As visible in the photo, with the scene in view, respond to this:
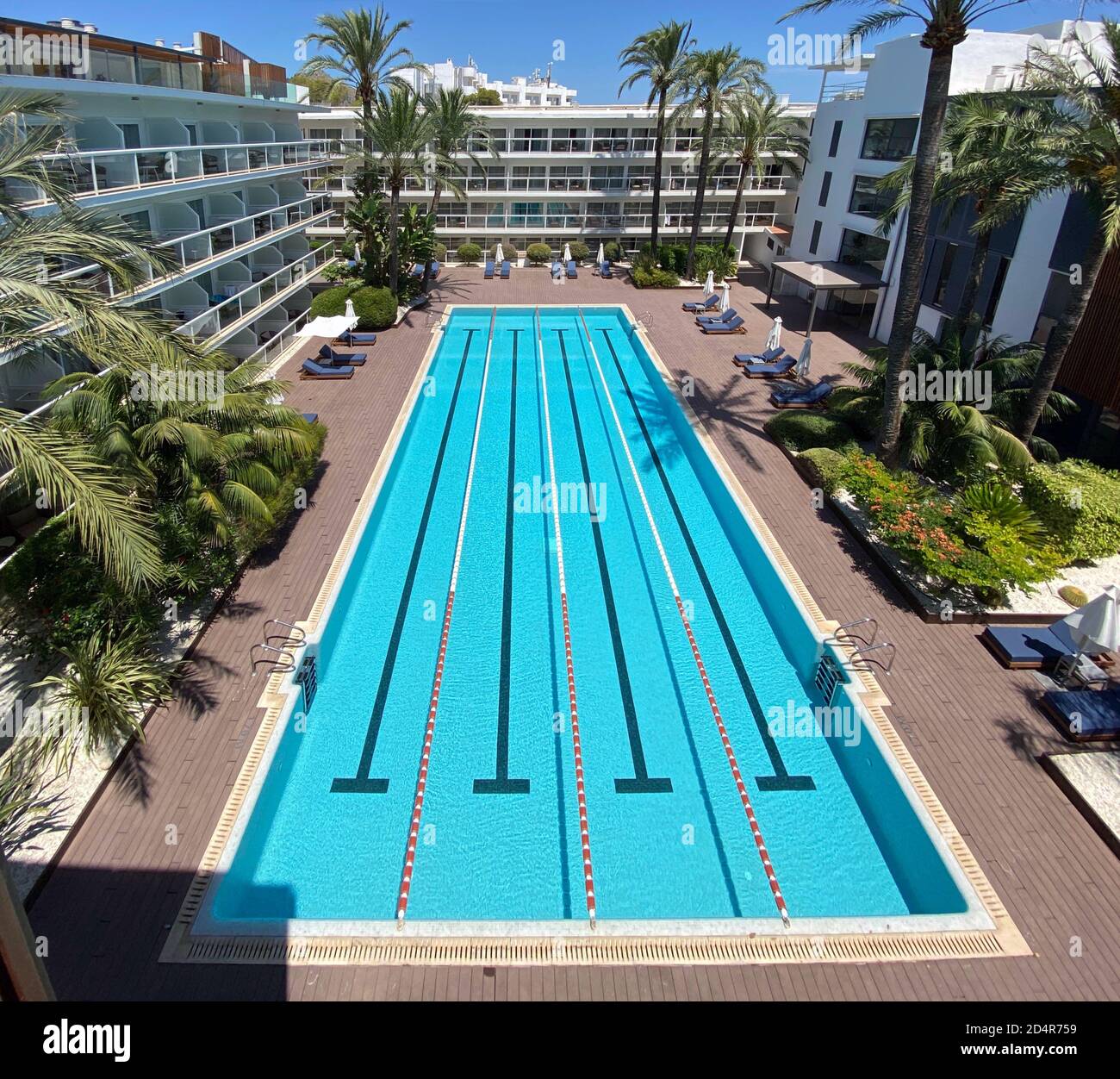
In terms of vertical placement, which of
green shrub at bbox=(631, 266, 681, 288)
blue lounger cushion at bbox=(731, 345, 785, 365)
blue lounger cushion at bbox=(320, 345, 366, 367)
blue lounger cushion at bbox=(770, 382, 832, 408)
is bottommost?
blue lounger cushion at bbox=(320, 345, 366, 367)

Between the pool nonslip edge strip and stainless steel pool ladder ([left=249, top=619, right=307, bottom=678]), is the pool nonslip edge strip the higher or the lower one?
the lower one

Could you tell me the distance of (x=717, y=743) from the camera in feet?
33.2

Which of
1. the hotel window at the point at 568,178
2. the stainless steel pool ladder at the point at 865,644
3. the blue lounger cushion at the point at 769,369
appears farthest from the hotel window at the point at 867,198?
the stainless steel pool ladder at the point at 865,644

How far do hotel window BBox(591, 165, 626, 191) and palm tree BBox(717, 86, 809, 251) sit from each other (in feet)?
16.3

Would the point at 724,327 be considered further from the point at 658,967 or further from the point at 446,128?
the point at 658,967

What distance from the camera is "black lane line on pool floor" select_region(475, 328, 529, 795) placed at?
30.7 feet

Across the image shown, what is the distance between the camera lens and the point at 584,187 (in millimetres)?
36906

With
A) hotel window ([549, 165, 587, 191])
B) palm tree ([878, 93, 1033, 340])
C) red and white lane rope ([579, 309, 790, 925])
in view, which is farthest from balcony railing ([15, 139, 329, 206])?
palm tree ([878, 93, 1033, 340])

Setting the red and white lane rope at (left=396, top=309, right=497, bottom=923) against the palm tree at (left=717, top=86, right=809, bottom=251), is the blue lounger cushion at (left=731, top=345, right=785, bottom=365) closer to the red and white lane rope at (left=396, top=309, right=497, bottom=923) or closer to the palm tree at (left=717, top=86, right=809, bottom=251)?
the red and white lane rope at (left=396, top=309, right=497, bottom=923)

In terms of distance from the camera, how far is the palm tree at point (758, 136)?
101ft

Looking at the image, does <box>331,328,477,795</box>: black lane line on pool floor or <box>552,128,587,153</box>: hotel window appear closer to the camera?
<box>331,328,477,795</box>: black lane line on pool floor

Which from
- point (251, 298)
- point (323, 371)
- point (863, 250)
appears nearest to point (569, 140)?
point (863, 250)

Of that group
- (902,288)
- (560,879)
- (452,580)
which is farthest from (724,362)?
(560,879)

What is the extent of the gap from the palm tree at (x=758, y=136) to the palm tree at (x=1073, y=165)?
17.7 m
